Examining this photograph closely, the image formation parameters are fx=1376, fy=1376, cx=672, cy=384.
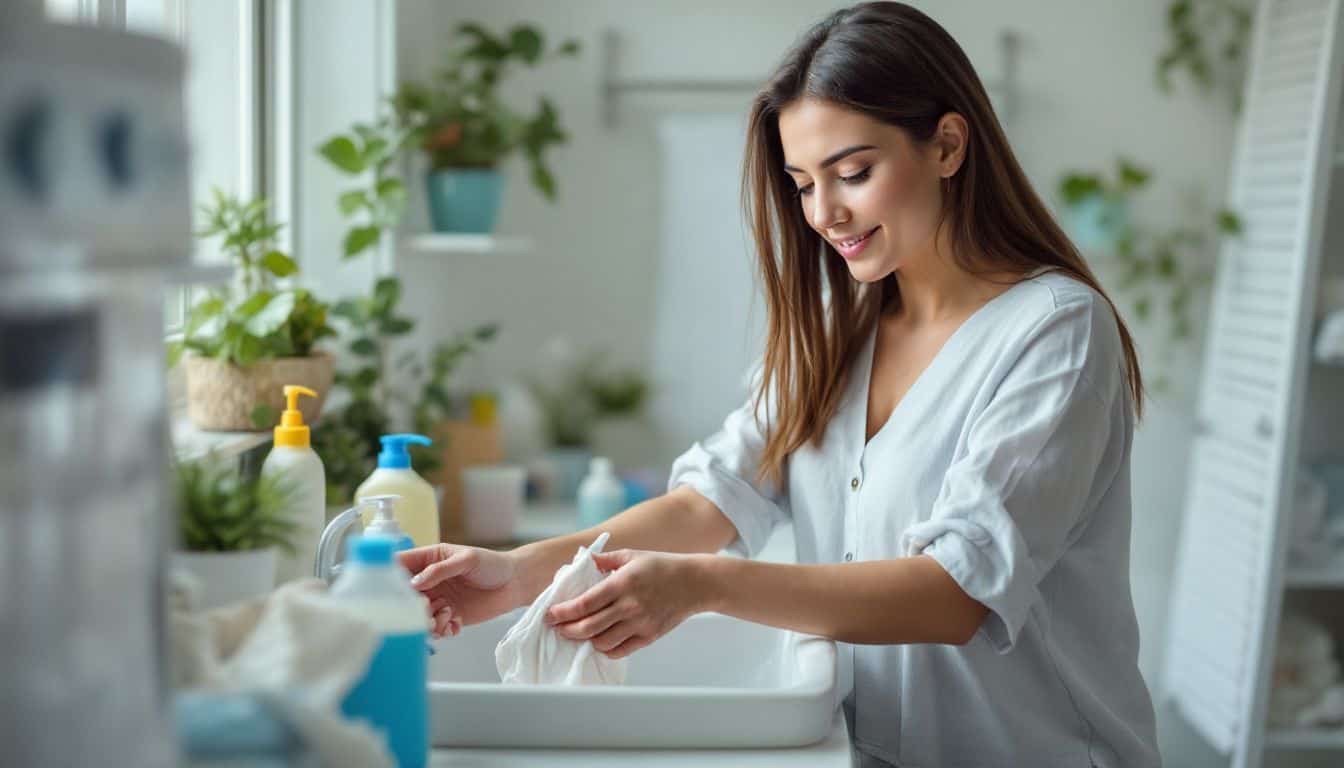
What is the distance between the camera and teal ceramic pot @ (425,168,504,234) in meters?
2.65

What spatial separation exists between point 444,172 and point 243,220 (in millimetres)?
901

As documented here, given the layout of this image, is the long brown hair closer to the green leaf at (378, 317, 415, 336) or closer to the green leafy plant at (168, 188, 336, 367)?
the green leafy plant at (168, 188, 336, 367)

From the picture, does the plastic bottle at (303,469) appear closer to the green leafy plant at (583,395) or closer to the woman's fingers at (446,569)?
the woman's fingers at (446,569)

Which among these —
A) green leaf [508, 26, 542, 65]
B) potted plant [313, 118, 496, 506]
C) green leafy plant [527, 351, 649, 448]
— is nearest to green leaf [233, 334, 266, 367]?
potted plant [313, 118, 496, 506]

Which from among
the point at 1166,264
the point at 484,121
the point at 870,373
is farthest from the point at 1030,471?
the point at 1166,264

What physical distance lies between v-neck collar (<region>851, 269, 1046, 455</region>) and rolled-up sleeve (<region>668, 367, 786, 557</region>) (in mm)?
137

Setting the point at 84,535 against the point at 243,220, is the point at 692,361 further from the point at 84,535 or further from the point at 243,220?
the point at 84,535

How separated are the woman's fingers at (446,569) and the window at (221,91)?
0.73 m

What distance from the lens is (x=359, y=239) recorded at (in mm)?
2215

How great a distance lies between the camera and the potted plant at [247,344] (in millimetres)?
1676

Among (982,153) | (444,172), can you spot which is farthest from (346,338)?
(982,153)

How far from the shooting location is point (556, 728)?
110cm

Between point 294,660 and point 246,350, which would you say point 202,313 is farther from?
point 294,660

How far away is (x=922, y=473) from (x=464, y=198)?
150cm
